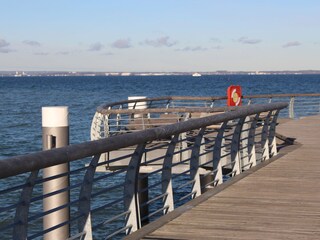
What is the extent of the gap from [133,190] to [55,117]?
3513mm

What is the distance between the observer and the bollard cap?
1032 cm

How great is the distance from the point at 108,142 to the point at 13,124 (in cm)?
4454

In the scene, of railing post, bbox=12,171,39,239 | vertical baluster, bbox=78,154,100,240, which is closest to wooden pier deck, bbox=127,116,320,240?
vertical baluster, bbox=78,154,100,240

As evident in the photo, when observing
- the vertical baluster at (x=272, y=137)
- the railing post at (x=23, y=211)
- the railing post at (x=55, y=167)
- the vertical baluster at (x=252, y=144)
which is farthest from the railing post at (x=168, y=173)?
the vertical baluster at (x=272, y=137)

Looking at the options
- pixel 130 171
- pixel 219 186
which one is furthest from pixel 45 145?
pixel 130 171

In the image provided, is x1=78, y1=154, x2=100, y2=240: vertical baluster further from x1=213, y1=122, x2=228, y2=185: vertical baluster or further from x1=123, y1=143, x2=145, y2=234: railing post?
x1=213, y1=122, x2=228, y2=185: vertical baluster

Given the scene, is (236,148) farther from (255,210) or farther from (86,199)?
(86,199)

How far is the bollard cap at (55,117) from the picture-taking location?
10.3 metres

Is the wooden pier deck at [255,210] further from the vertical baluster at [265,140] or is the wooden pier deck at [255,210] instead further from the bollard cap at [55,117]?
the bollard cap at [55,117]

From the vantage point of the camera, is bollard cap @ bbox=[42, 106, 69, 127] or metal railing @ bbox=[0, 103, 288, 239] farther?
bollard cap @ bbox=[42, 106, 69, 127]

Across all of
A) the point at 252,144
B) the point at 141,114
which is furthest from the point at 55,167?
the point at 141,114

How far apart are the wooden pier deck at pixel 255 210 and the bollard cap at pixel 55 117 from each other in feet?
7.20

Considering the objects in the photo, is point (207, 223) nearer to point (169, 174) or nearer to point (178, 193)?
point (169, 174)

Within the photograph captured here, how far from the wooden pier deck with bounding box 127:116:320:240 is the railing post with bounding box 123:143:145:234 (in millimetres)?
154
